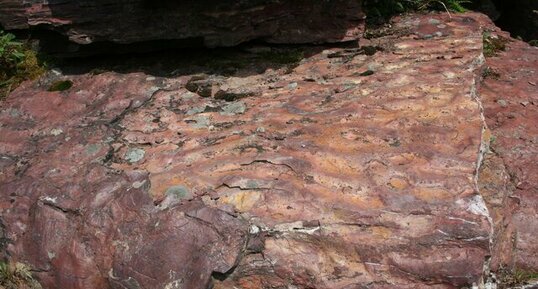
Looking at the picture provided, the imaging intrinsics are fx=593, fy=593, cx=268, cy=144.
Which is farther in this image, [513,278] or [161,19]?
[161,19]

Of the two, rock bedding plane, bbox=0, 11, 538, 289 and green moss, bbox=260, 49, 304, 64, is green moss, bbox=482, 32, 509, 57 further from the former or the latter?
green moss, bbox=260, 49, 304, 64

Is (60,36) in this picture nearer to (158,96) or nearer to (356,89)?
(158,96)

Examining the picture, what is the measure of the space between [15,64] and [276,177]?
335cm

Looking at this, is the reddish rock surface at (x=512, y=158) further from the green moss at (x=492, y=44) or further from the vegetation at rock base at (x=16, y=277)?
the vegetation at rock base at (x=16, y=277)

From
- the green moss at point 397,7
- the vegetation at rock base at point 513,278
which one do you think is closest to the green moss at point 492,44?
the green moss at point 397,7

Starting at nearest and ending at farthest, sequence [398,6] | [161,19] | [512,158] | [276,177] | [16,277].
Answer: [276,177] → [16,277] → [512,158] → [161,19] → [398,6]

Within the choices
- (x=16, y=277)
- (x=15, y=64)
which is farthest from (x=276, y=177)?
(x=15, y=64)

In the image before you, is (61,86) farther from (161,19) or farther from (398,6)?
(398,6)

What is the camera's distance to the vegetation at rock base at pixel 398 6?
661 centimetres

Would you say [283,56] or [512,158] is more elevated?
[283,56]

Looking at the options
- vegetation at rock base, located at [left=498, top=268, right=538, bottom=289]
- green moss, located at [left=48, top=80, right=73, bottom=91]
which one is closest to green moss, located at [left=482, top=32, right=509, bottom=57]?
vegetation at rock base, located at [left=498, top=268, right=538, bottom=289]

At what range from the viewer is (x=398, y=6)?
6660 mm

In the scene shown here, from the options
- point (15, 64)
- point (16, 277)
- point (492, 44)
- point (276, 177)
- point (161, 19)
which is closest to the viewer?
point (276, 177)

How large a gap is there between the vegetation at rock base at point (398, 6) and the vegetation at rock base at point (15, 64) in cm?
356
